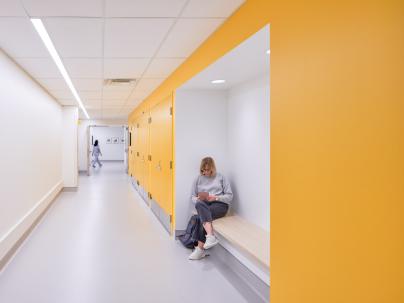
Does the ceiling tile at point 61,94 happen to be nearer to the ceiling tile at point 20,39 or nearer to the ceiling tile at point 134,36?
the ceiling tile at point 20,39

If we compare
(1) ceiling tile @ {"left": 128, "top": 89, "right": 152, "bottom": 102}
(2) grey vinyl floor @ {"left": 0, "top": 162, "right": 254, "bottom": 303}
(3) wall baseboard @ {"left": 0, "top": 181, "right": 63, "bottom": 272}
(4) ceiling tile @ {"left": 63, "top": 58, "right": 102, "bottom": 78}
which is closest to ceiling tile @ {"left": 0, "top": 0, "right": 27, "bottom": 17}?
(4) ceiling tile @ {"left": 63, "top": 58, "right": 102, "bottom": 78}

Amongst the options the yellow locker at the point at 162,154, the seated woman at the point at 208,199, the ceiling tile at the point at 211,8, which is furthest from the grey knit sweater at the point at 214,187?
the ceiling tile at the point at 211,8

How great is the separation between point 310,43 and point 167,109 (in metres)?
3.95

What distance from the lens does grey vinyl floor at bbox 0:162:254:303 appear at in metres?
3.29

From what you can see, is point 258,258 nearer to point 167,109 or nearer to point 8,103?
point 167,109

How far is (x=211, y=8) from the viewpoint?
266cm

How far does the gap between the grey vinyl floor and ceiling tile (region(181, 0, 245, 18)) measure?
2.58m

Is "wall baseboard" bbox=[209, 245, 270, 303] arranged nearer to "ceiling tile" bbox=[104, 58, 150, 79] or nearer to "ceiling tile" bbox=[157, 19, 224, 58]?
"ceiling tile" bbox=[157, 19, 224, 58]

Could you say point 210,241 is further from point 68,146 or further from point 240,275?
point 68,146

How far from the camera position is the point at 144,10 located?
8.82 ft

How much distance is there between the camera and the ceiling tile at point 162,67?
4.34 m

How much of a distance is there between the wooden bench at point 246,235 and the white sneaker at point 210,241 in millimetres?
100

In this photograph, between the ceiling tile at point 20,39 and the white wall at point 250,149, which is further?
the white wall at point 250,149

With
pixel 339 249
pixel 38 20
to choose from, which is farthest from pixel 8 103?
pixel 339 249
